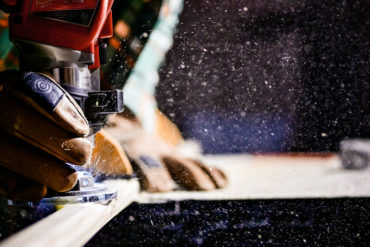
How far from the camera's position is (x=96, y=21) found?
663mm

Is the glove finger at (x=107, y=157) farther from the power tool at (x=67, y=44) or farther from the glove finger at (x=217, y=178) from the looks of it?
the glove finger at (x=217, y=178)

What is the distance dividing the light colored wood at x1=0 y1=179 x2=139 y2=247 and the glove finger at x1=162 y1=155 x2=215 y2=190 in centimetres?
95

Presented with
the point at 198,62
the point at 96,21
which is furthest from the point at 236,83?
the point at 96,21

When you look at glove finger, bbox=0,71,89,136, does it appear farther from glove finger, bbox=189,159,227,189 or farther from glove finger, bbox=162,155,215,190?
glove finger, bbox=189,159,227,189

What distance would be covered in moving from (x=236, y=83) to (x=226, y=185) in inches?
61.4

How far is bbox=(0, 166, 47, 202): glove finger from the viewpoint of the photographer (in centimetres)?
63

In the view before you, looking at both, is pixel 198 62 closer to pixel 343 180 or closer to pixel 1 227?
pixel 343 180

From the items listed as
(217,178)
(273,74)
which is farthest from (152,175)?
(273,74)

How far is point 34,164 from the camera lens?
2.01ft

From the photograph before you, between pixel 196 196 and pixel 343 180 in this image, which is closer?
pixel 196 196

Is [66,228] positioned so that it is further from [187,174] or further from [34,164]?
[187,174]

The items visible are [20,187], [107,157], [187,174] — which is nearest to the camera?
[20,187]

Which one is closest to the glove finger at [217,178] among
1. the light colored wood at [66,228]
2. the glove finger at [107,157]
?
the glove finger at [107,157]

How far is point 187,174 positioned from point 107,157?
0.63 metres
